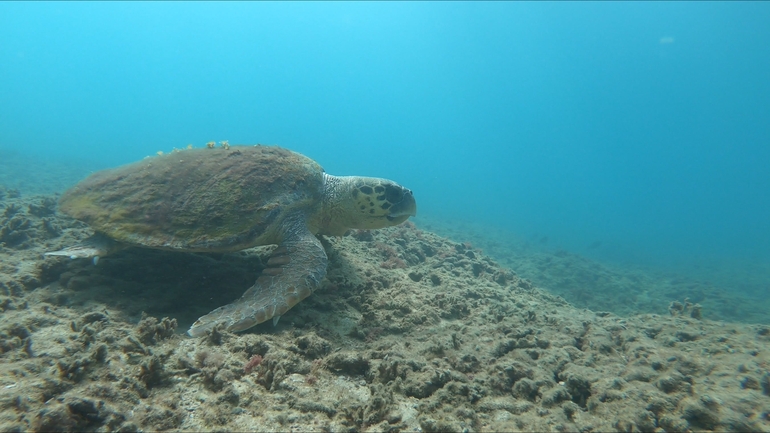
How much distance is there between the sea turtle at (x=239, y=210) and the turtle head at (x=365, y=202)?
14mm

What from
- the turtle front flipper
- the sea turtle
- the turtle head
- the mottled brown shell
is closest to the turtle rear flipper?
the sea turtle

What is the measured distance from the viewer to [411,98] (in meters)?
178

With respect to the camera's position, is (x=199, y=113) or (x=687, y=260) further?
(x=199, y=113)

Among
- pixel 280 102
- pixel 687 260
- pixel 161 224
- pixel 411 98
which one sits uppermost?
pixel 411 98

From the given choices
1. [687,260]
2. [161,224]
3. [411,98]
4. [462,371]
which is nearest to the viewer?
[462,371]

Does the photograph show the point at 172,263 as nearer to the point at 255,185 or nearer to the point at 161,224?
the point at 161,224

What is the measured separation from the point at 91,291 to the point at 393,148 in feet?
524

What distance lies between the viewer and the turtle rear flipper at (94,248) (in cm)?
335

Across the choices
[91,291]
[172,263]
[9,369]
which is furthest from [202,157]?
[9,369]

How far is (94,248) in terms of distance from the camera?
Answer: 350 cm

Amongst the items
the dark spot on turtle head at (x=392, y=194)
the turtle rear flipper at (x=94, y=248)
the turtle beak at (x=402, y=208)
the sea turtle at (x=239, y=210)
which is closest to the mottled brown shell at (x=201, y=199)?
the sea turtle at (x=239, y=210)

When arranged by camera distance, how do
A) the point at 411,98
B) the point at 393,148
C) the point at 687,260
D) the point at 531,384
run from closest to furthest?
the point at 531,384
the point at 687,260
the point at 393,148
the point at 411,98

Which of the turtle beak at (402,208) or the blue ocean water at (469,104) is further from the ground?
the blue ocean water at (469,104)

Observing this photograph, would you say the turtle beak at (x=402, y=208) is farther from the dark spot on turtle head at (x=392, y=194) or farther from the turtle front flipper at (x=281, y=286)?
the turtle front flipper at (x=281, y=286)
